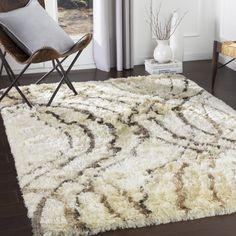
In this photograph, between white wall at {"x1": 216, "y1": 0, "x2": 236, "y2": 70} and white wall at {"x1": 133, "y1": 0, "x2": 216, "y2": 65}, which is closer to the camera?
white wall at {"x1": 216, "y1": 0, "x2": 236, "y2": 70}

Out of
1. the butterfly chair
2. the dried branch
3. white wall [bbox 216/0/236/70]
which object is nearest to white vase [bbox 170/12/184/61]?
the dried branch

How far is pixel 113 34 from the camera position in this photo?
4.74m

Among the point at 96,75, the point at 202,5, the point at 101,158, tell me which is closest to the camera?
the point at 101,158

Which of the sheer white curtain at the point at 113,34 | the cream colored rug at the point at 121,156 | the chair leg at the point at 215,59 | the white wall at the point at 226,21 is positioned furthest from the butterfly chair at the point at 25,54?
the white wall at the point at 226,21

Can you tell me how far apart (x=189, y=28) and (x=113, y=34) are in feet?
2.70

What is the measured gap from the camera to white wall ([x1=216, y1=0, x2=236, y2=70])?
15.2ft

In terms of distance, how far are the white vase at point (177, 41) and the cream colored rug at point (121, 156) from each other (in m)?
0.84

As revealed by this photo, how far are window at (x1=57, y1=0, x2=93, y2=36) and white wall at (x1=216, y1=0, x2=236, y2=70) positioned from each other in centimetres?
133

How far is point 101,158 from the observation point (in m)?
2.73

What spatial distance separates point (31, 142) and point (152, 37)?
233 cm

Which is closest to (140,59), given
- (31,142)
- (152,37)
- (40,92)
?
(152,37)

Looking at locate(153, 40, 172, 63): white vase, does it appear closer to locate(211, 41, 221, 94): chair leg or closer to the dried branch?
the dried branch

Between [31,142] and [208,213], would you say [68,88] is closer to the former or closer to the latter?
[31,142]

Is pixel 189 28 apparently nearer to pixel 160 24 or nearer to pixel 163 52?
pixel 160 24
